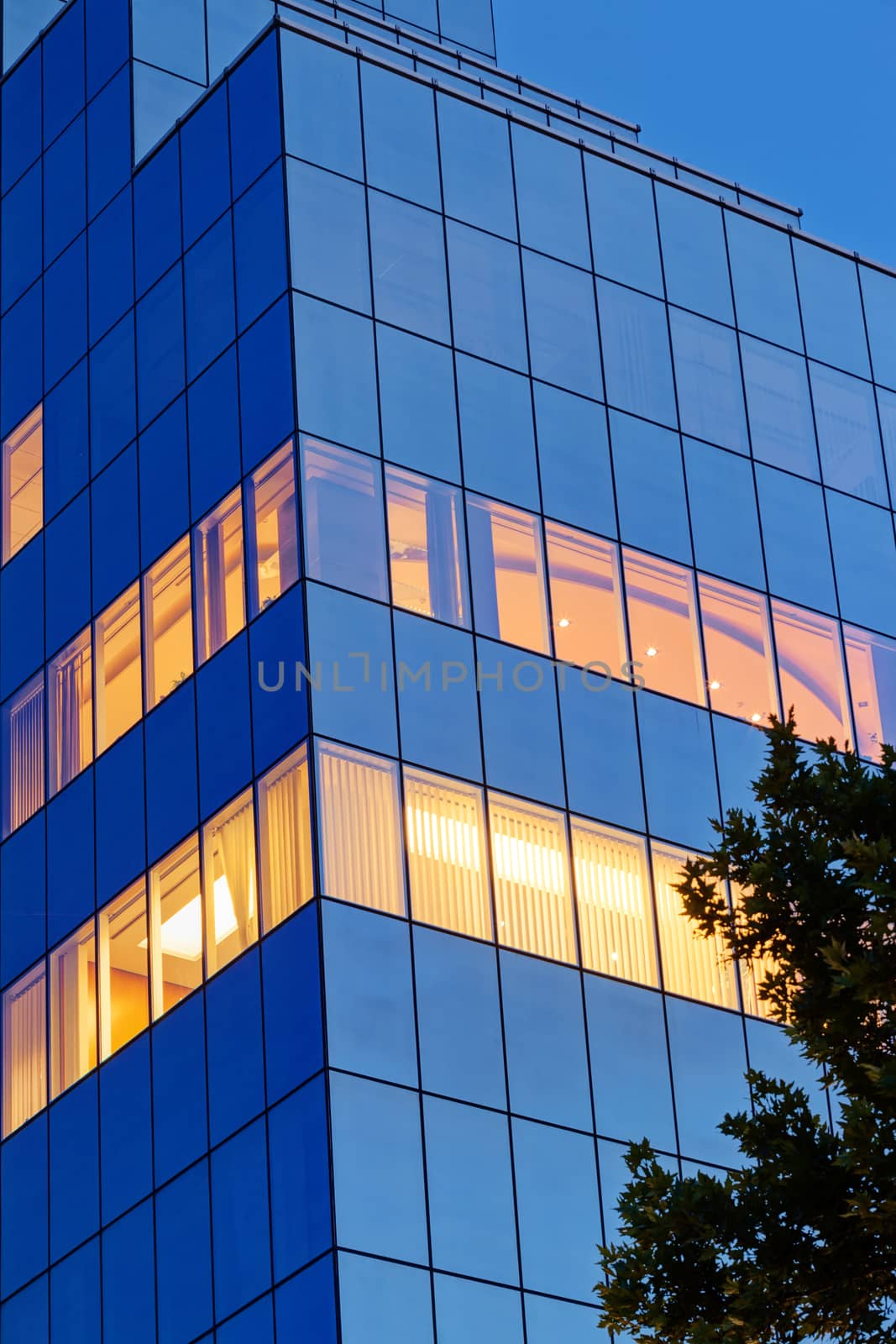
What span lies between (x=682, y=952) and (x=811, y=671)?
22.6 ft

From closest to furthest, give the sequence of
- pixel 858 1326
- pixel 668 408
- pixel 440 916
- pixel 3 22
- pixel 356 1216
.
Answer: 1. pixel 858 1326
2. pixel 356 1216
3. pixel 440 916
4. pixel 668 408
5. pixel 3 22

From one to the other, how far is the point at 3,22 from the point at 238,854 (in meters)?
24.9

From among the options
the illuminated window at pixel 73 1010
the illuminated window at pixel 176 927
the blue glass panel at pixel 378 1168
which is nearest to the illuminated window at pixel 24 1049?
the illuminated window at pixel 73 1010

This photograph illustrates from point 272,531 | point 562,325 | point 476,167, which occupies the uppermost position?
point 476,167

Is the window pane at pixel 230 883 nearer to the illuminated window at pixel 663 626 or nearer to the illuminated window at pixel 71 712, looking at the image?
the illuminated window at pixel 71 712

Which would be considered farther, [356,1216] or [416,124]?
[416,124]

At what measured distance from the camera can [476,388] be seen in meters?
39.6

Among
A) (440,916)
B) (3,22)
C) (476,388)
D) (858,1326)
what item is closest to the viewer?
Answer: (858,1326)

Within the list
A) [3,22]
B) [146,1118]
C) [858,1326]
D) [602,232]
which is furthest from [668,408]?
[858,1326]

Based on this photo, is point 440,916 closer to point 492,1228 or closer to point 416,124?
point 492,1228

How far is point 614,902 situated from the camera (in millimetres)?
37500

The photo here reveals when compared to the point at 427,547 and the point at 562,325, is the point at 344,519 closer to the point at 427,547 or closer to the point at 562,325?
the point at 427,547

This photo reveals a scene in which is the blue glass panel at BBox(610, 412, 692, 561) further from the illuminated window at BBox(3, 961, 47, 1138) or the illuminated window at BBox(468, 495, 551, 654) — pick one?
the illuminated window at BBox(3, 961, 47, 1138)

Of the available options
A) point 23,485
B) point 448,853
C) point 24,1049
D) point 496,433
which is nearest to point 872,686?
point 496,433
